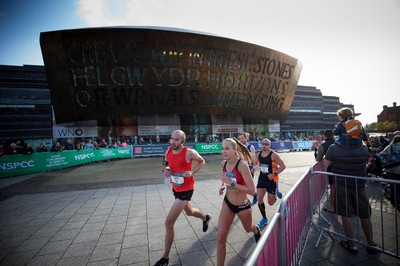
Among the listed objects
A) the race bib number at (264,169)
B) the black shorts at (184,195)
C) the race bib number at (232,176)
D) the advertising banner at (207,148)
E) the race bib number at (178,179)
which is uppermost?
the race bib number at (232,176)

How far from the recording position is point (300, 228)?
310cm

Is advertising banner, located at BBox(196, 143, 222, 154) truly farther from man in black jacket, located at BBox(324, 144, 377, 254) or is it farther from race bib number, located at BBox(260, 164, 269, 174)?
man in black jacket, located at BBox(324, 144, 377, 254)

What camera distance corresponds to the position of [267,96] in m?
35.1

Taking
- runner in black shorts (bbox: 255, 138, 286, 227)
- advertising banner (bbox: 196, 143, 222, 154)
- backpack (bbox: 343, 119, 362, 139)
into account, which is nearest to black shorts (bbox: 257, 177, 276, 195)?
runner in black shorts (bbox: 255, 138, 286, 227)

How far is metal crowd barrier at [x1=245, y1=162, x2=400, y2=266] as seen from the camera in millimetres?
1628

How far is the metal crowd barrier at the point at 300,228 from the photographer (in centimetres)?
163

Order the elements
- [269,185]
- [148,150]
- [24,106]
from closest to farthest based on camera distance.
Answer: [269,185]
[148,150]
[24,106]

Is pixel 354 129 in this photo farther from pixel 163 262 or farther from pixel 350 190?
pixel 163 262

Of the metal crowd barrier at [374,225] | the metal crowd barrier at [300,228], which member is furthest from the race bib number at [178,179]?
the metal crowd barrier at [374,225]

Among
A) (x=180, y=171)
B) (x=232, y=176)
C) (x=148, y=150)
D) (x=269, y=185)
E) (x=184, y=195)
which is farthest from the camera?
(x=148, y=150)

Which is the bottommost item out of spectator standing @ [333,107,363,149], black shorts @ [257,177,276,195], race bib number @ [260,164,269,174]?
black shorts @ [257,177,276,195]

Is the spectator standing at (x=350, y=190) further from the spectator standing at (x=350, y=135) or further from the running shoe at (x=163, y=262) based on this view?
the running shoe at (x=163, y=262)

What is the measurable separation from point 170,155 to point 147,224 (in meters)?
2.13

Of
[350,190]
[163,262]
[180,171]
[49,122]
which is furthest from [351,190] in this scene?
[49,122]
